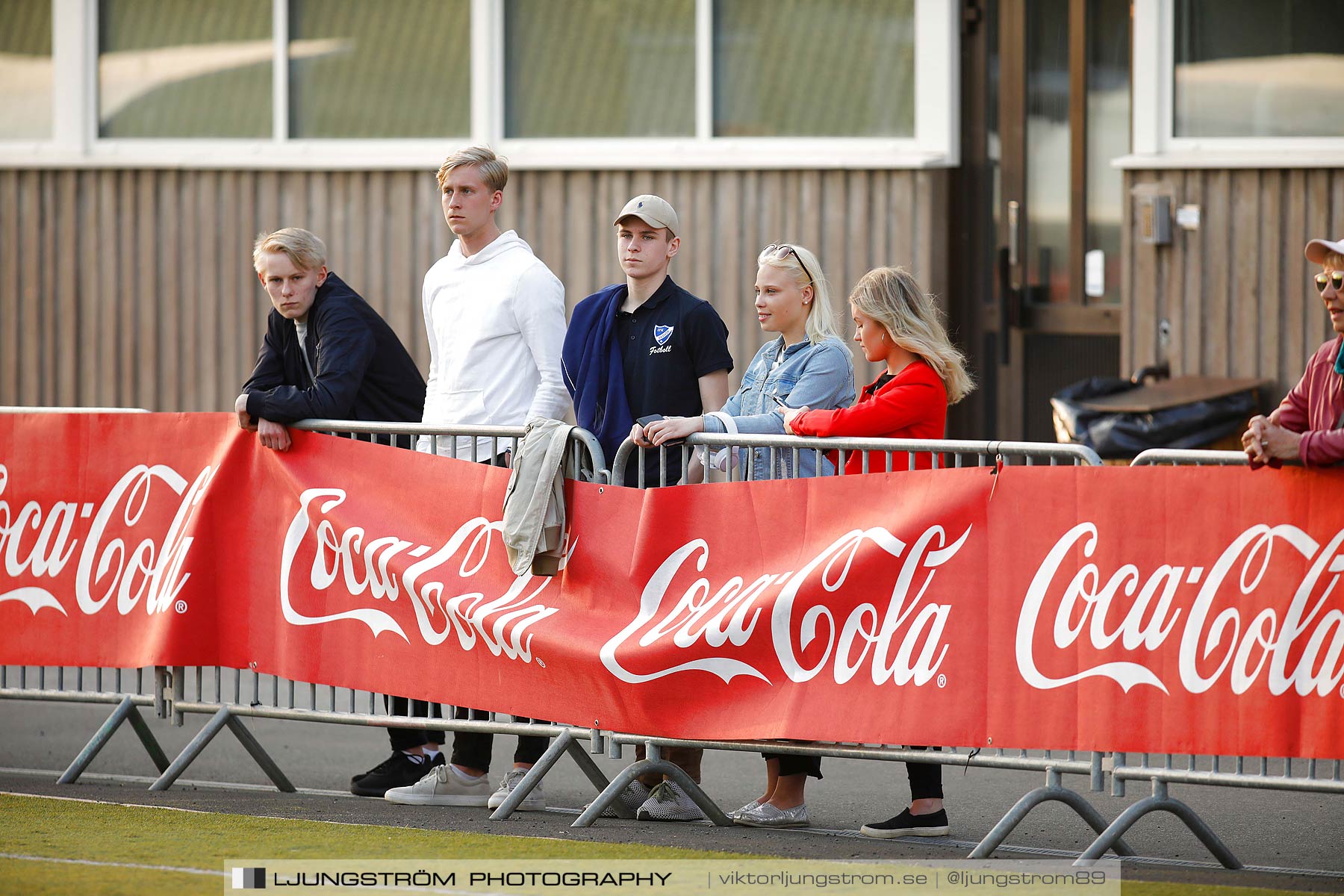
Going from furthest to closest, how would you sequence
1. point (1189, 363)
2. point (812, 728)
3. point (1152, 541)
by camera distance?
point (1189, 363) → point (812, 728) → point (1152, 541)

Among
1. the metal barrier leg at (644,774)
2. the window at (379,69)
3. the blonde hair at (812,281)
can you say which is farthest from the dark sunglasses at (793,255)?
the window at (379,69)

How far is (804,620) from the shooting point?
6.11 metres

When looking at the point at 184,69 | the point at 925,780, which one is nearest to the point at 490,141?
the point at 184,69

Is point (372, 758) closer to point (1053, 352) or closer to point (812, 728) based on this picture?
point (812, 728)

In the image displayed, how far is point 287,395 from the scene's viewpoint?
23.4 ft

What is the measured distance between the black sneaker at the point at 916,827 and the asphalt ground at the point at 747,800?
3cm

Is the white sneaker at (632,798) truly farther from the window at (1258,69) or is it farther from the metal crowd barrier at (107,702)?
the window at (1258,69)

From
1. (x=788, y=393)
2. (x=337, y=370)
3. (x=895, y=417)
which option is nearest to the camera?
(x=895, y=417)

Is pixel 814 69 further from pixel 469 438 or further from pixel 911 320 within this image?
pixel 911 320

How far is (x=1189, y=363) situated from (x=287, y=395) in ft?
19.6

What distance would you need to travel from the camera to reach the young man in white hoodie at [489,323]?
7.21 metres

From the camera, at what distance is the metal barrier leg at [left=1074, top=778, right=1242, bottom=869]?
5773mm

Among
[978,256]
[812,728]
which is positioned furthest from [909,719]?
[978,256]

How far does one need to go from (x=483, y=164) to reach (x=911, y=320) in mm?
2000
